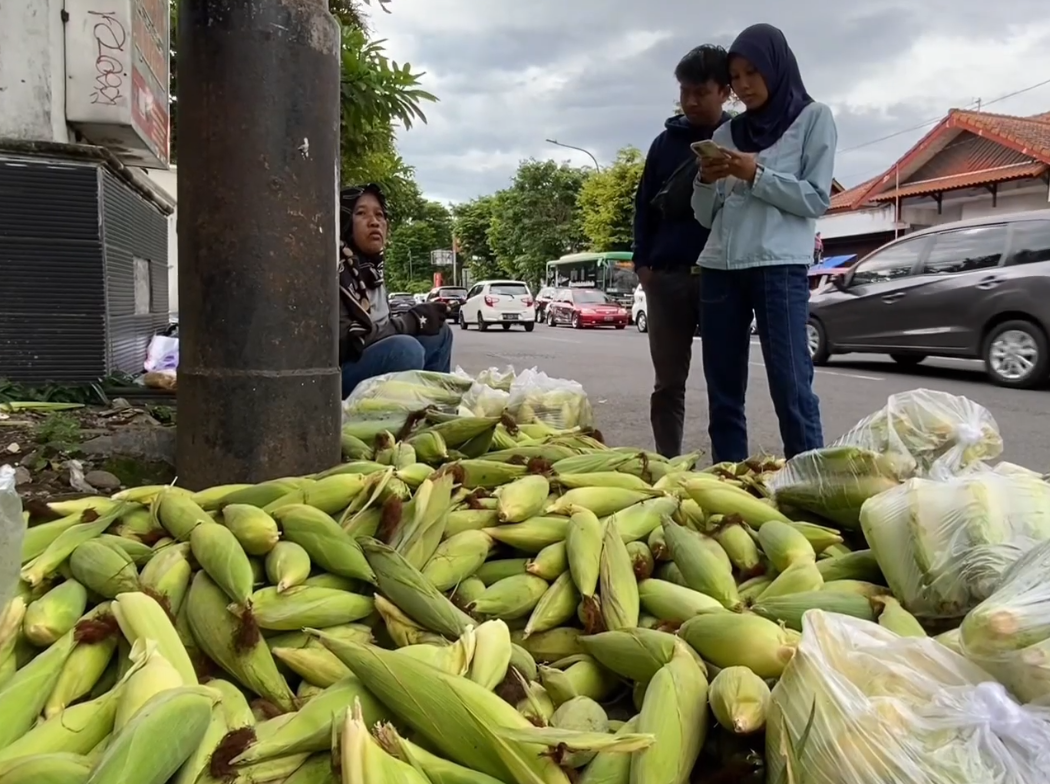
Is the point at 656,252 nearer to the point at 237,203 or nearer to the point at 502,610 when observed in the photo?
the point at 237,203

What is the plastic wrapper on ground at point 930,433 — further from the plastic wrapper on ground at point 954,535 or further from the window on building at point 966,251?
the window on building at point 966,251

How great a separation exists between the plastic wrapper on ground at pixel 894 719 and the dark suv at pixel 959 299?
7.31 metres

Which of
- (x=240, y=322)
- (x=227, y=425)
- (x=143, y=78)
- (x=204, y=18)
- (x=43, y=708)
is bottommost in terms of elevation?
(x=43, y=708)

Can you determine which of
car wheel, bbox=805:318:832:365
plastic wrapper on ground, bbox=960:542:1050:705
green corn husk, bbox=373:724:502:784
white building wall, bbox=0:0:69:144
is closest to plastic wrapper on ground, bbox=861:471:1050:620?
plastic wrapper on ground, bbox=960:542:1050:705

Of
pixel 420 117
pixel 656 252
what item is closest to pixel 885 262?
pixel 420 117

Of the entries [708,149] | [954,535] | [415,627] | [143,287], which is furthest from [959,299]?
[415,627]

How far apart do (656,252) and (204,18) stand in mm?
2285

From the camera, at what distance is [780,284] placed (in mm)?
3227

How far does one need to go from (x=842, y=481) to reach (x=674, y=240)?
2030mm

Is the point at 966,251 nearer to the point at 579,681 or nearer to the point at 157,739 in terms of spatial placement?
the point at 579,681

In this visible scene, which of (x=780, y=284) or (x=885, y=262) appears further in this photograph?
(x=885, y=262)

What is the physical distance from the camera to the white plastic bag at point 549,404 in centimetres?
345

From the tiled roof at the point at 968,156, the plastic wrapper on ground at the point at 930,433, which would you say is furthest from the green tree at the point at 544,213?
the plastic wrapper on ground at the point at 930,433

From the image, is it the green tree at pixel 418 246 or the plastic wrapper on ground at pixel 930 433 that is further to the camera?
the green tree at pixel 418 246
